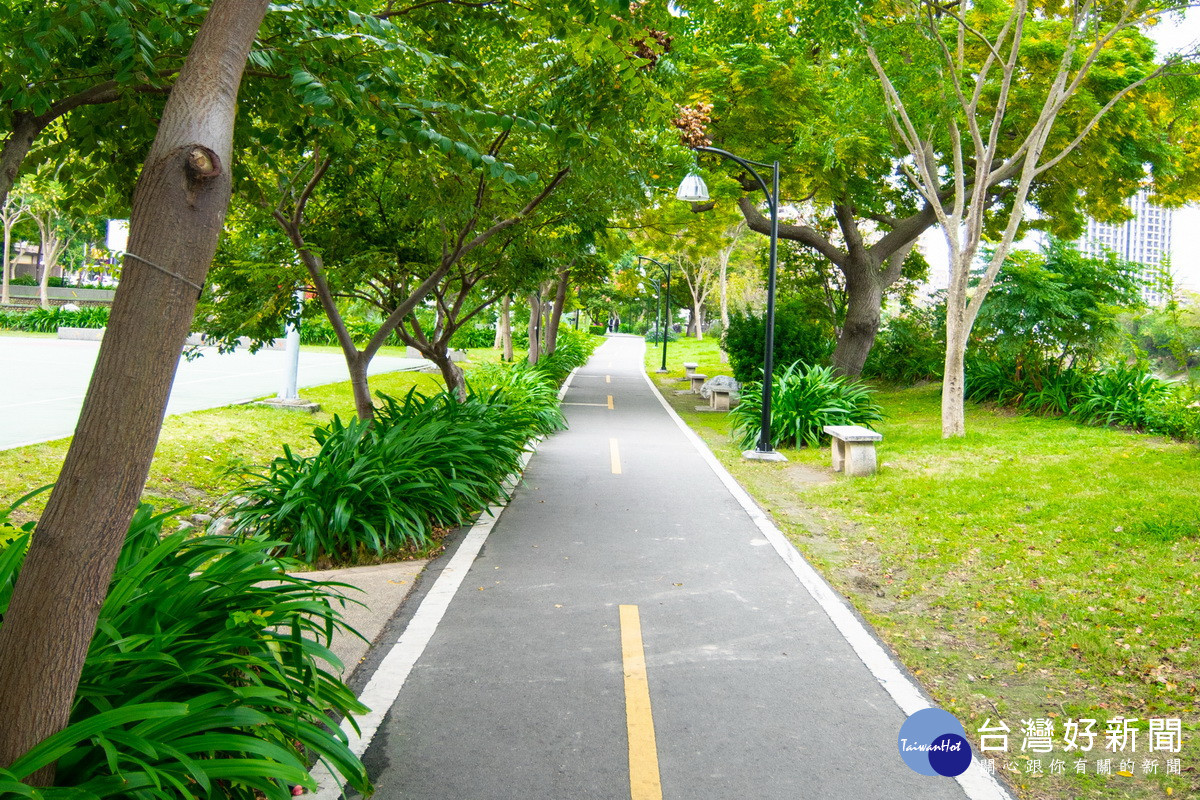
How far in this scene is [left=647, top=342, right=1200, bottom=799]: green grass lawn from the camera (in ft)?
15.2

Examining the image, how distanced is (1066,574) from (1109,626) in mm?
1152

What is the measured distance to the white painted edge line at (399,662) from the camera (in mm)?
3672

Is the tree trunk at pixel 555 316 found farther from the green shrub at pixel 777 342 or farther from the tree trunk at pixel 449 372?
the tree trunk at pixel 449 372

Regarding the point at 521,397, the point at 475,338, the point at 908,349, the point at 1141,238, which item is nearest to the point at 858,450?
the point at 521,397

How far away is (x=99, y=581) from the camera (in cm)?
264

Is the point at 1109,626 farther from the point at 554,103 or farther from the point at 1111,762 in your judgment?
the point at 554,103

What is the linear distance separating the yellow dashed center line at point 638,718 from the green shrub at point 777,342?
588 inches

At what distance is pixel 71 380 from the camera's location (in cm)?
→ 1880

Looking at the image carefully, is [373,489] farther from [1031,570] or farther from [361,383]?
[1031,570]

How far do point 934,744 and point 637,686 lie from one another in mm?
1511

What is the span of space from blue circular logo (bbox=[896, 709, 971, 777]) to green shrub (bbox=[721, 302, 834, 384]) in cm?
1569

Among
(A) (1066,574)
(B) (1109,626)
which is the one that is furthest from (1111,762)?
(A) (1066,574)

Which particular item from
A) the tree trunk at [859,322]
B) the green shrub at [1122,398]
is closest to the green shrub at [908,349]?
the tree trunk at [859,322]

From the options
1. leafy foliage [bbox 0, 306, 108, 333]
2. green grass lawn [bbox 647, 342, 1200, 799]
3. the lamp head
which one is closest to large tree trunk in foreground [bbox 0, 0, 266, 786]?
green grass lawn [bbox 647, 342, 1200, 799]
